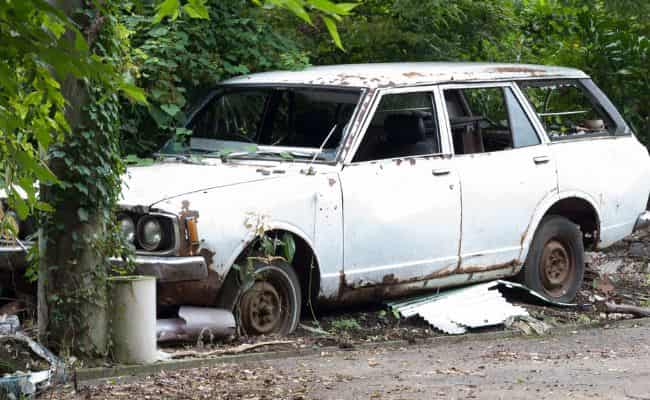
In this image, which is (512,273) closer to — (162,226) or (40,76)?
(162,226)

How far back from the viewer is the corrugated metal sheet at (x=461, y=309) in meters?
9.06

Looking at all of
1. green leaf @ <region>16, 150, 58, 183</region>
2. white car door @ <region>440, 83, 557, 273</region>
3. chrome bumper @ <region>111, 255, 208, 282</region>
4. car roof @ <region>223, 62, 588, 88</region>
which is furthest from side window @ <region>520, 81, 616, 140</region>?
green leaf @ <region>16, 150, 58, 183</region>

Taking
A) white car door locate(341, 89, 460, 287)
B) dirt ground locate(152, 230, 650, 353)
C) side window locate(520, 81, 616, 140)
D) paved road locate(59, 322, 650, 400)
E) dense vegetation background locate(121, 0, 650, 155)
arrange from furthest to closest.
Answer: side window locate(520, 81, 616, 140) < dense vegetation background locate(121, 0, 650, 155) < white car door locate(341, 89, 460, 287) < dirt ground locate(152, 230, 650, 353) < paved road locate(59, 322, 650, 400)

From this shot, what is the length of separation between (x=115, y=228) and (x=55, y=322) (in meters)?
0.65

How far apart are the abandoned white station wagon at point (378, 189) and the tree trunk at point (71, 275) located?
0.46 metres

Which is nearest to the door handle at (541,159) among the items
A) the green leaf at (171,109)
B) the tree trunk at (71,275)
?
the green leaf at (171,109)

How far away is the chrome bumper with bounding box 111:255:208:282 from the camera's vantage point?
7613 mm

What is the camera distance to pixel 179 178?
8.23 meters

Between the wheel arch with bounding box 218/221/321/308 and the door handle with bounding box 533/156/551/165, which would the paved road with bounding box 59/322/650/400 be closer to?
the wheel arch with bounding box 218/221/321/308

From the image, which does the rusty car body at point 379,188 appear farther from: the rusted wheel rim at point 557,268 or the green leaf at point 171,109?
the green leaf at point 171,109

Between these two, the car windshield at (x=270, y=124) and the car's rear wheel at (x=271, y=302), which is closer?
the car's rear wheel at (x=271, y=302)

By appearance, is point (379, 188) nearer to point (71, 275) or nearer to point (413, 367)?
point (413, 367)

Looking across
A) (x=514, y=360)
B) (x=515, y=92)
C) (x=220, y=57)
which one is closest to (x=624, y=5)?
(x=515, y=92)

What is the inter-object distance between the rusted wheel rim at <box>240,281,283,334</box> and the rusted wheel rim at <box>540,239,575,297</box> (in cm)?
278
